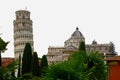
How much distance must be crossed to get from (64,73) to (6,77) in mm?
970

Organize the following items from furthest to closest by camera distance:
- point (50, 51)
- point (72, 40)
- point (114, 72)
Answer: point (50, 51), point (72, 40), point (114, 72)

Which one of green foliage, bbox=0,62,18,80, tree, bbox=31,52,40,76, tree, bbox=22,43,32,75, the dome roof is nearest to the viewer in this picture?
green foliage, bbox=0,62,18,80

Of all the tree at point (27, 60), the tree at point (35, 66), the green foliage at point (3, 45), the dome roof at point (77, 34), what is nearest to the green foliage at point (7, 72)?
the green foliage at point (3, 45)

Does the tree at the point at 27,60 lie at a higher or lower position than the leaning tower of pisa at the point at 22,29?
lower

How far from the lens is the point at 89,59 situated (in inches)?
380

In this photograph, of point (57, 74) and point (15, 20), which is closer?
point (57, 74)

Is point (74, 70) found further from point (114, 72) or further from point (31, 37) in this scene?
point (31, 37)

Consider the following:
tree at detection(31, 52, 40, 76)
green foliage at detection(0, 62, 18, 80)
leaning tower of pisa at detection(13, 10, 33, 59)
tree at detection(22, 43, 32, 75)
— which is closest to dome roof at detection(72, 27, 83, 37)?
leaning tower of pisa at detection(13, 10, 33, 59)

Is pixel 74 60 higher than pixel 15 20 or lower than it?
lower

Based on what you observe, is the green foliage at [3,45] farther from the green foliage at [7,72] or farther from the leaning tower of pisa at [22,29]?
the leaning tower of pisa at [22,29]

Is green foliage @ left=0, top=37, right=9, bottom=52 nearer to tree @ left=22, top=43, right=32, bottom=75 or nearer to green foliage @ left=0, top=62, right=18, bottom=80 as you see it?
green foliage @ left=0, top=62, right=18, bottom=80

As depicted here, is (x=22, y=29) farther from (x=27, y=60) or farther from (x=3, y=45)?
(x=3, y=45)

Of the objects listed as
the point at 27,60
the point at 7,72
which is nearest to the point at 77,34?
the point at 27,60

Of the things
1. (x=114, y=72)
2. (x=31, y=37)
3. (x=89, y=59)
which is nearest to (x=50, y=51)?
(x=31, y=37)
